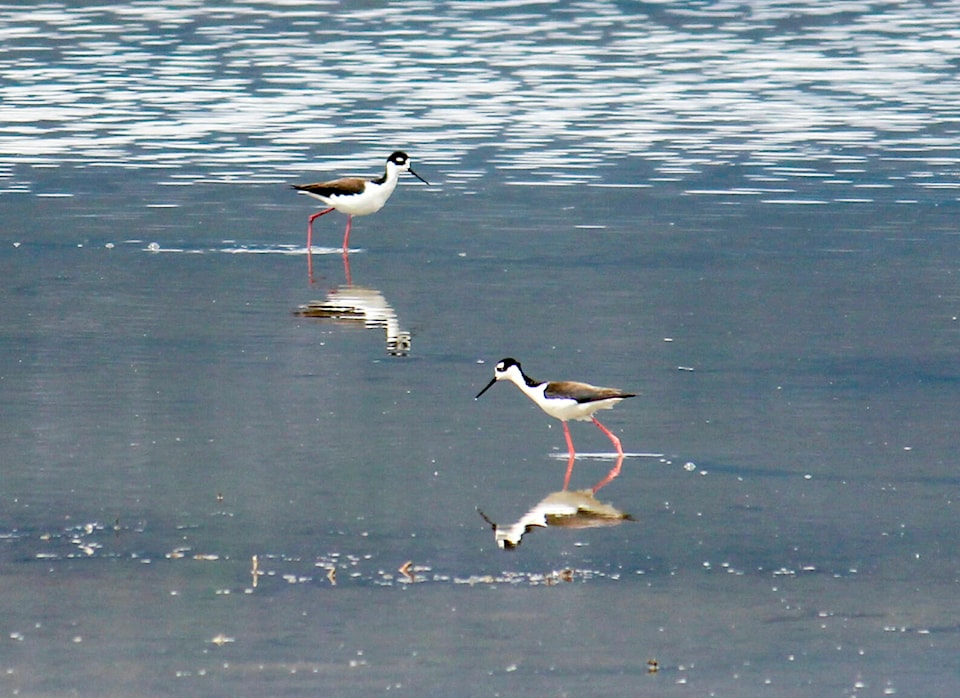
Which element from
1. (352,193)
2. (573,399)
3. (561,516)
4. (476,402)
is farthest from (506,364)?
(352,193)

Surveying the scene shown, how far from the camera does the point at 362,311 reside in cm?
1520

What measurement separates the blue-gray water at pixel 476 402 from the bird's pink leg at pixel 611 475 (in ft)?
0.23

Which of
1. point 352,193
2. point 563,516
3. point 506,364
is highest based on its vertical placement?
point 506,364

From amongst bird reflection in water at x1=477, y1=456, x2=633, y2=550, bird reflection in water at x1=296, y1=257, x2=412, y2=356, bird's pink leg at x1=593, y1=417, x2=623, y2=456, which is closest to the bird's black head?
bird's pink leg at x1=593, y1=417, x2=623, y2=456

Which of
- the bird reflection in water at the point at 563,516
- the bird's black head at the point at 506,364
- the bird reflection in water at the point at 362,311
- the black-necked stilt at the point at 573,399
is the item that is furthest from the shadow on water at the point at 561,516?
the bird reflection in water at the point at 362,311

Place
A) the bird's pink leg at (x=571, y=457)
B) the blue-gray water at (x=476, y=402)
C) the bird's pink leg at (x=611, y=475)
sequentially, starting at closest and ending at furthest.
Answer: the blue-gray water at (x=476, y=402) < the bird's pink leg at (x=611, y=475) < the bird's pink leg at (x=571, y=457)

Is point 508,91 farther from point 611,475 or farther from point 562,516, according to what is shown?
point 562,516

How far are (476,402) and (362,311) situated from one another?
325 centimetres

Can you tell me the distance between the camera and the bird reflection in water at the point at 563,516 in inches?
366

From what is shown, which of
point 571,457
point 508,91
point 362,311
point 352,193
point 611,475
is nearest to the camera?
point 611,475

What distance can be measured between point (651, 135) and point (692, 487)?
16130 mm

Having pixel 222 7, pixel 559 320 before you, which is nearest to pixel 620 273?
pixel 559 320

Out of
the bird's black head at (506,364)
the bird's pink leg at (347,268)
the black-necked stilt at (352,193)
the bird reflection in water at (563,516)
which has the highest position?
the bird's black head at (506,364)

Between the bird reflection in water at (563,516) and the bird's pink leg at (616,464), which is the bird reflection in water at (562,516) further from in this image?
the bird's pink leg at (616,464)
